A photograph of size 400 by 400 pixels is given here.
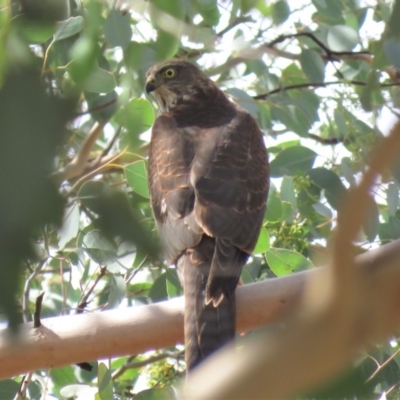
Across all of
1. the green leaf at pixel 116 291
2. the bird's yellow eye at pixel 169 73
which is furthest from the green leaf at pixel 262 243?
the bird's yellow eye at pixel 169 73

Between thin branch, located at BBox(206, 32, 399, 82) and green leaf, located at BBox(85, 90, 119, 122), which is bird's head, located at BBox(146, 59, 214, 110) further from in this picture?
green leaf, located at BBox(85, 90, 119, 122)

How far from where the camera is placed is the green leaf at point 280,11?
Answer: 492cm

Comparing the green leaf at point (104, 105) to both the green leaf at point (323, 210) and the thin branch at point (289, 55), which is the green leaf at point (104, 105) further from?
the green leaf at point (323, 210)

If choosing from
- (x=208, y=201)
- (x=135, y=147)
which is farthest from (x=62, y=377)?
(x=135, y=147)

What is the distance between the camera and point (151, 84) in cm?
573

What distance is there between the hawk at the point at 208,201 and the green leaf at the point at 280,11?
2.28 ft

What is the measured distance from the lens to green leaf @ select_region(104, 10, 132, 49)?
3.77m

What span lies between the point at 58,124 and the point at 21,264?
0.49ft

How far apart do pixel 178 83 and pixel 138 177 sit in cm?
169

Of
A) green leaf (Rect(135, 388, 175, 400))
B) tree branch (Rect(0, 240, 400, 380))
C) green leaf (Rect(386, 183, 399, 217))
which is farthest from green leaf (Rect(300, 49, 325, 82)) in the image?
green leaf (Rect(135, 388, 175, 400))

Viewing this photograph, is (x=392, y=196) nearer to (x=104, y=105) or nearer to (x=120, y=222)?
(x=104, y=105)

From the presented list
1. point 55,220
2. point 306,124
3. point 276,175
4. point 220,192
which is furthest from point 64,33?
Answer: point 55,220

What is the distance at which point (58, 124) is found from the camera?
78 centimetres

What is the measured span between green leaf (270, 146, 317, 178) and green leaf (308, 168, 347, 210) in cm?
20
